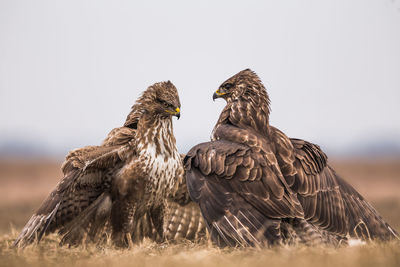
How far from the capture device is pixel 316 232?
271 inches

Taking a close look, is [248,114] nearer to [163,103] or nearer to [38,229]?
[163,103]

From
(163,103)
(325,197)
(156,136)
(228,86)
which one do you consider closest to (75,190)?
(156,136)

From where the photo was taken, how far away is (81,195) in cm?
784

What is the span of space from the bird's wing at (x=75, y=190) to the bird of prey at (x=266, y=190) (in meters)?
1.22

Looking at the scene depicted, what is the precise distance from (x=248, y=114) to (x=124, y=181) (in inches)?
84.6

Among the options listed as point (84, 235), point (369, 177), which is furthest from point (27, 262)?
point (369, 177)

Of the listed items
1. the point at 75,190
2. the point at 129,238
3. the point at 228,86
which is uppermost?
the point at 228,86

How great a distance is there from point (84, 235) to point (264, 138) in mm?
2947

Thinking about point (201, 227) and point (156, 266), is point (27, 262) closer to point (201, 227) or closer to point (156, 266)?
point (156, 266)

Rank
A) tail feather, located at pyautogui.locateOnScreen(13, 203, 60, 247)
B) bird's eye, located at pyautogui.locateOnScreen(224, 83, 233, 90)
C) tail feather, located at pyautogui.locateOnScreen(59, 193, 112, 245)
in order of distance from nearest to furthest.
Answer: tail feather, located at pyautogui.locateOnScreen(13, 203, 60, 247) → tail feather, located at pyautogui.locateOnScreen(59, 193, 112, 245) → bird's eye, located at pyautogui.locateOnScreen(224, 83, 233, 90)

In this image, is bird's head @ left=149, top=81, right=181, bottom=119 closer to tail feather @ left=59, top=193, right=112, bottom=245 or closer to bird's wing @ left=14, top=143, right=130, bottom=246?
bird's wing @ left=14, top=143, right=130, bottom=246

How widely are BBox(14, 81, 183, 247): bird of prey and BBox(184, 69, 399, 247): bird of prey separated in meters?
0.66

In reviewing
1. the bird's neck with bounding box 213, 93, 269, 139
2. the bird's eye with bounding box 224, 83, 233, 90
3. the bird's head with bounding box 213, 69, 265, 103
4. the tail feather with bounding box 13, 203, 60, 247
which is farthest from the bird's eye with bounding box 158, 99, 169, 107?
the tail feather with bounding box 13, 203, 60, 247

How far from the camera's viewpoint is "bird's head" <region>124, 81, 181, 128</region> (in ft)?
26.8
